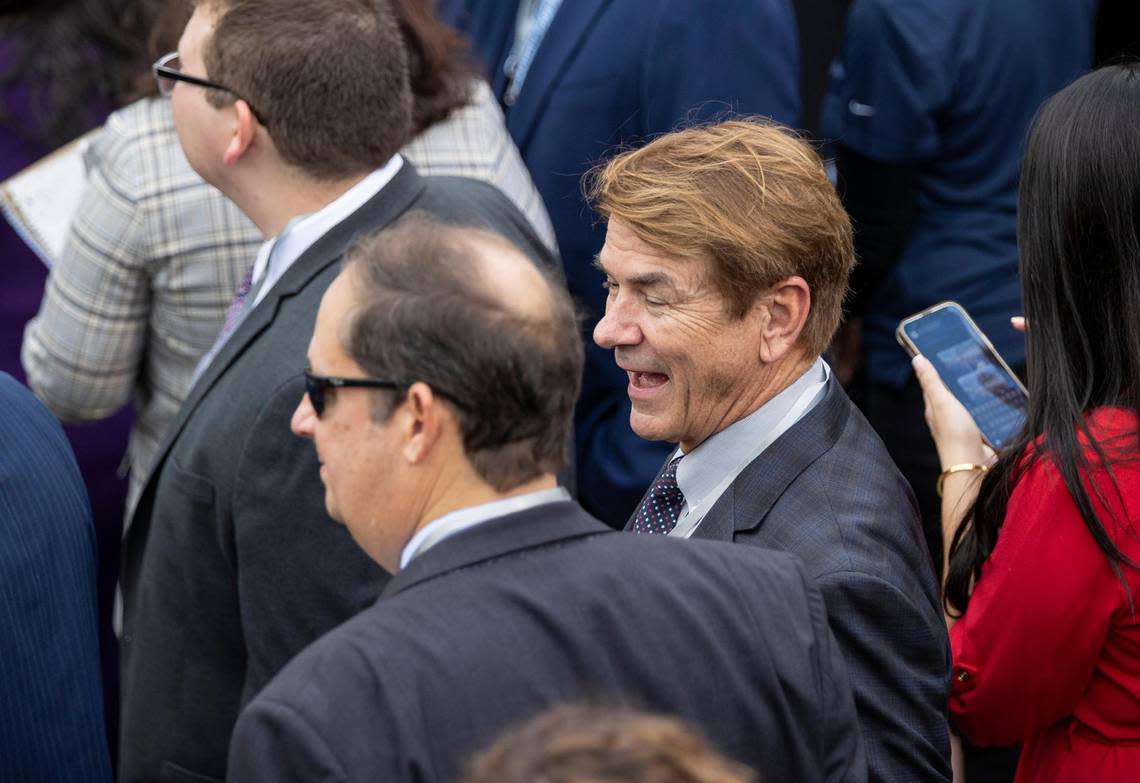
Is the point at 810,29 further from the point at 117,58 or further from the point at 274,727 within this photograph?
the point at 274,727

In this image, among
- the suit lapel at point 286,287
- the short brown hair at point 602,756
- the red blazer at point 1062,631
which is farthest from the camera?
Answer: the suit lapel at point 286,287

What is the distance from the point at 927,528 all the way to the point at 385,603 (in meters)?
2.32

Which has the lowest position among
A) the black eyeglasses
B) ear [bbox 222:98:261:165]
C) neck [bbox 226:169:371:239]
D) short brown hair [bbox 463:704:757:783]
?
neck [bbox 226:169:371:239]

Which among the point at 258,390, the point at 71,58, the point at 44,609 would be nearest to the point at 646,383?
the point at 258,390

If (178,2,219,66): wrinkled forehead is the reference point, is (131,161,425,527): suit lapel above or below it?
below

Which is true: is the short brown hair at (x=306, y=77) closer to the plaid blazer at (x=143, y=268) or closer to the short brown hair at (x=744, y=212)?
the plaid blazer at (x=143, y=268)

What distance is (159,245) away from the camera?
2.96 m

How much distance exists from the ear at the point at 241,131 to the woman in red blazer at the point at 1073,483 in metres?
1.35

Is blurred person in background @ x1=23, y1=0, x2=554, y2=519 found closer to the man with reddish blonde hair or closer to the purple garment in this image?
the purple garment

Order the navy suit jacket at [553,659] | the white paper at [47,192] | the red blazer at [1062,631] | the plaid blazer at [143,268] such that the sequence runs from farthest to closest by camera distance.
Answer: the white paper at [47,192] → the plaid blazer at [143,268] → the red blazer at [1062,631] → the navy suit jacket at [553,659]

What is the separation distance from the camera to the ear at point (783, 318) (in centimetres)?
225

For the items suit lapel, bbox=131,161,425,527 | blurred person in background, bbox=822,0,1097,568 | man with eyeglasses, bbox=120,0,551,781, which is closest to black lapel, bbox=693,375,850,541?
man with eyeglasses, bbox=120,0,551,781

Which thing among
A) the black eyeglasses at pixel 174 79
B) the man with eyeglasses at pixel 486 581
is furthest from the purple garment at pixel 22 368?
the man with eyeglasses at pixel 486 581

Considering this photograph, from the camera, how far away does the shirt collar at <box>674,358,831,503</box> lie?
89.2 inches
